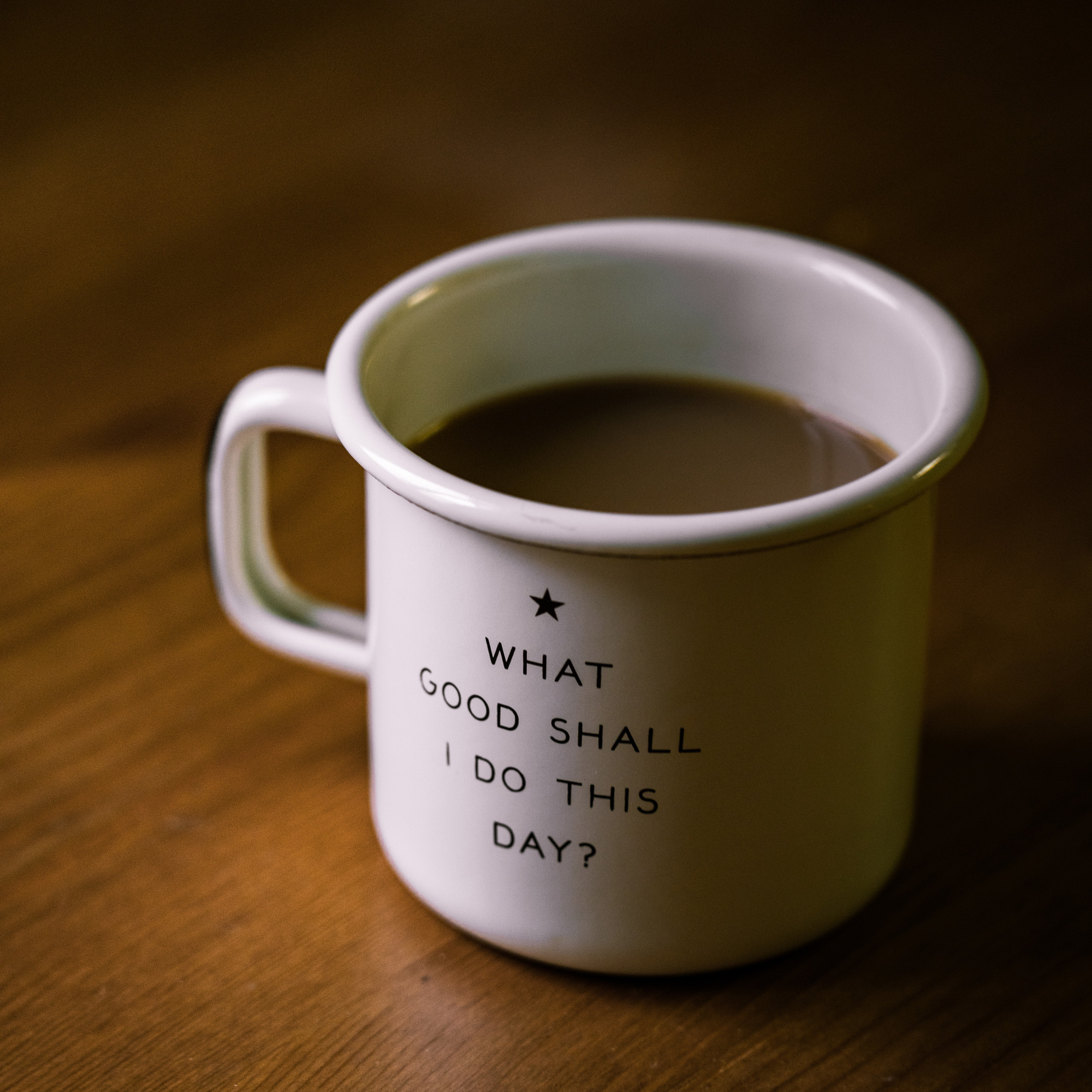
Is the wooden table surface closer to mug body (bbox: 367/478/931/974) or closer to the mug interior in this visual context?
mug body (bbox: 367/478/931/974)

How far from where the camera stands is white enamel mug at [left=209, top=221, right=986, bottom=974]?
38cm

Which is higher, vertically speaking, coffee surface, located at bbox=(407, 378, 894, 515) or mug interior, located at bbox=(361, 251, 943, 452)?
mug interior, located at bbox=(361, 251, 943, 452)

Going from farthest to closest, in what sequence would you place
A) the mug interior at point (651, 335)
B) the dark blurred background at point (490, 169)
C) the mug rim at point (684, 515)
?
the dark blurred background at point (490, 169) < the mug interior at point (651, 335) < the mug rim at point (684, 515)

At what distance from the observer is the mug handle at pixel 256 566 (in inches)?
19.1

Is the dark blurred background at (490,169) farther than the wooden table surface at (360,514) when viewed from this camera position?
Yes

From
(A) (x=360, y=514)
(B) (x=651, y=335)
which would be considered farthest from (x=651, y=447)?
(A) (x=360, y=514)

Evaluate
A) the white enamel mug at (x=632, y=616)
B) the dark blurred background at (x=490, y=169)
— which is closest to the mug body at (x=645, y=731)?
the white enamel mug at (x=632, y=616)

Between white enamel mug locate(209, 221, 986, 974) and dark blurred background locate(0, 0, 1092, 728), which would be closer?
white enamel mug locate(209, 221, 986, 974)

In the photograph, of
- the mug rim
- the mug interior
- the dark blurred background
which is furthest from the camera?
the dark blurred background

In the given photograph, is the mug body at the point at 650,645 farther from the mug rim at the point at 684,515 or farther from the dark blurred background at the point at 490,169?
the dark blurred background at the point at 490,169

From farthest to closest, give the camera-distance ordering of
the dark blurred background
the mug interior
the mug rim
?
the dark blurred background < the mug interior < the mug rim

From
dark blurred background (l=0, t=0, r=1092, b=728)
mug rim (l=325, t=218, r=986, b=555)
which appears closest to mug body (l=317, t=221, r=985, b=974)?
mug rim (l=325, t=218, r=986, b=555)

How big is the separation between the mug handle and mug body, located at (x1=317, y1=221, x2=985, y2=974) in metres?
0.05

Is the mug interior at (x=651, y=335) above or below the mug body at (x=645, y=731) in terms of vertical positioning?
above
